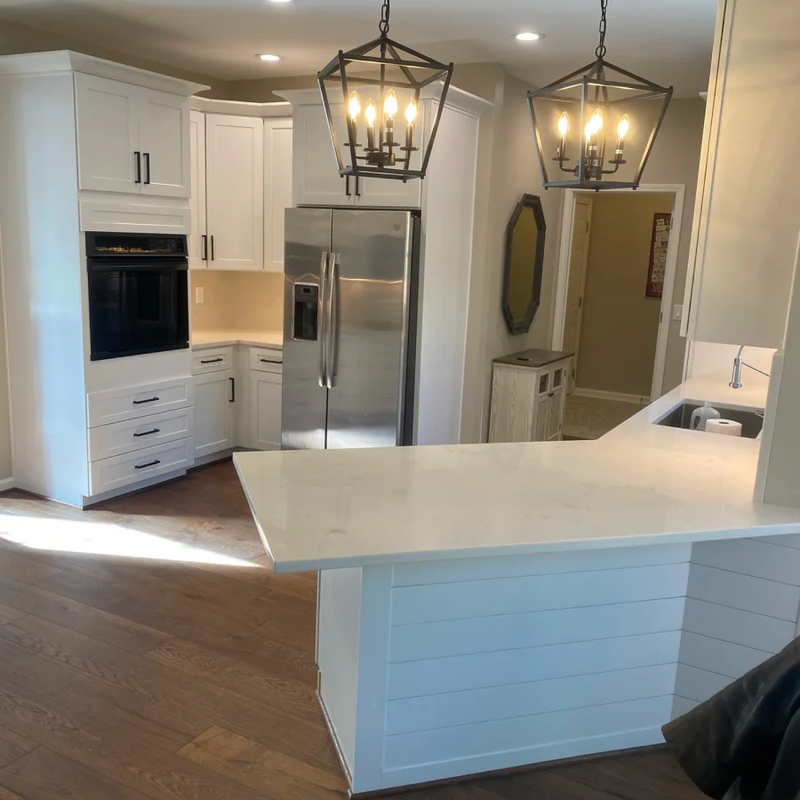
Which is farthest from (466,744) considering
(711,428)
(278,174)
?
(278,174)

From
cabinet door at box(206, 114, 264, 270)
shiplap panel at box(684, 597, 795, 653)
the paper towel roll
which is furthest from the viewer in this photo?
cabinet door at box(206, 114, 264, 270)

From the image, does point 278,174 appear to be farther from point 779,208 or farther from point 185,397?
point 779,208

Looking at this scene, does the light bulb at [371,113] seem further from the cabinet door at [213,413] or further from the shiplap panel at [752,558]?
the cabinet door at [213,413]

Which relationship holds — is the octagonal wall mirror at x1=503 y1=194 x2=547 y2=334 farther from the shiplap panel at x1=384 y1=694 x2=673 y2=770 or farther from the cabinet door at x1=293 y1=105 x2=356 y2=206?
the shiplap panel at x1=384 y1=694 x2=673 y2=770

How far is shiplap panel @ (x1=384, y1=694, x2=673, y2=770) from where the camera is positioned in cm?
212

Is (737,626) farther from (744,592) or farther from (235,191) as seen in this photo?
(235,191)

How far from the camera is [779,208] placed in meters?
2.23

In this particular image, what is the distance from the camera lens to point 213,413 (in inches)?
204

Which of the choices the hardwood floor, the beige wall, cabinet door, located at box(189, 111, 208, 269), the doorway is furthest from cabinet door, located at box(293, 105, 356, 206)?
the beige wall

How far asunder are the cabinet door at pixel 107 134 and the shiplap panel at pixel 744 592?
3.47 m

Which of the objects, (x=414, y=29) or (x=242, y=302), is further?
(x=242, y=302)

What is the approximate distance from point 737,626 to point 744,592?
108 mm

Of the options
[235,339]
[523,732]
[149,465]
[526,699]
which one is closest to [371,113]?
[526,699]

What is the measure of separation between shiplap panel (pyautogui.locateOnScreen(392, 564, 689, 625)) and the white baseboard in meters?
5.74
